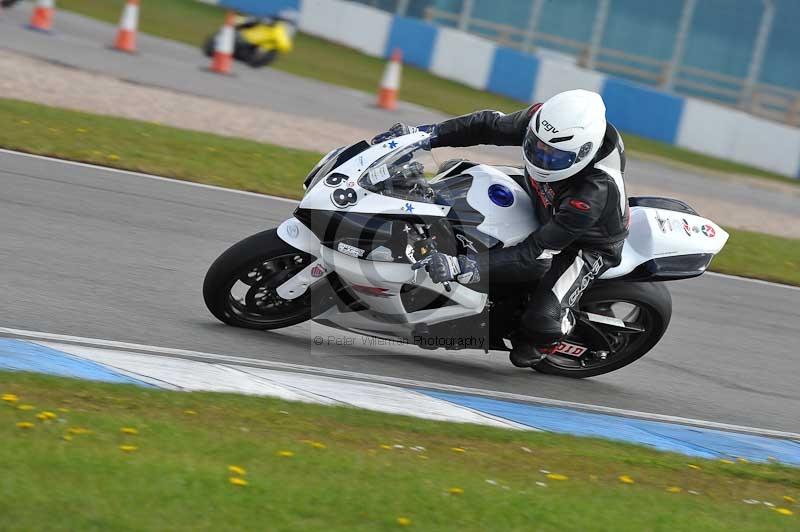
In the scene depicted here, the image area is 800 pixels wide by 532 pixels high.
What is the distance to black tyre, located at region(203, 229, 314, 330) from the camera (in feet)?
19.7

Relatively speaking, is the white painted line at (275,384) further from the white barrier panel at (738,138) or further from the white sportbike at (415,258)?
the white barrier panel at (738,138)

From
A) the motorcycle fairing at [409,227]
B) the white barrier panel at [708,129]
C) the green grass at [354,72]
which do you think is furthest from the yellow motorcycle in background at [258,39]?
the motorcycle fairing at [409,227]

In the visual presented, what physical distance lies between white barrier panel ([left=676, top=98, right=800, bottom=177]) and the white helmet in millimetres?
17027

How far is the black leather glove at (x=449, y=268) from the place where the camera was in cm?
582

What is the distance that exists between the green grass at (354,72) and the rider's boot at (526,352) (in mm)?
12719

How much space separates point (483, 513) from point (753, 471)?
76.1 inches

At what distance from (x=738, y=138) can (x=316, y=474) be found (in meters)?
19.3

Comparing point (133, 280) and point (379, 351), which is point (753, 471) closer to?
point (379, 351)

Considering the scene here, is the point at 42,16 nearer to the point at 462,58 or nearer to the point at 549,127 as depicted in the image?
the point at 462,58

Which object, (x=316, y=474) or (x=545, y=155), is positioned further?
(x=545, y=155)

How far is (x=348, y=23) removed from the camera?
26.3m

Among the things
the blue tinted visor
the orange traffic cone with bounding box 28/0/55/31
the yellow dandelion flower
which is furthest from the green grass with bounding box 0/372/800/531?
the orange traffic cone with bounding box 28/0/55/31

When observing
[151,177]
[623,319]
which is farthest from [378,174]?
[151,177]

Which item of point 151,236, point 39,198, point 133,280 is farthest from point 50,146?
point 133,280
